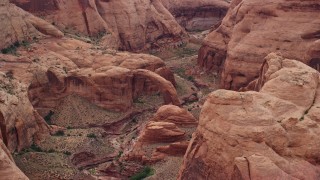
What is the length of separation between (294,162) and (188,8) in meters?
78.6

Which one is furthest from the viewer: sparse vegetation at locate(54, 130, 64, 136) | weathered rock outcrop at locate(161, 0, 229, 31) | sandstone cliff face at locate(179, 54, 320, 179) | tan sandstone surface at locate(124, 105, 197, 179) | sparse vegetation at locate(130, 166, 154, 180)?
weathered rock outcrop at locate(161, 0, 229, 31)

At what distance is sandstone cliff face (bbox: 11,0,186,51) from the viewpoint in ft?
240

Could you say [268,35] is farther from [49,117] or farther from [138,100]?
[49,117]

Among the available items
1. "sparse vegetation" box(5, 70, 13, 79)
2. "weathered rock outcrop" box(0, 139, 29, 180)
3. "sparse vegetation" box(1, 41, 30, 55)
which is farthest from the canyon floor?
"weathered rock outcrop" box(0, 139, 29, 180)

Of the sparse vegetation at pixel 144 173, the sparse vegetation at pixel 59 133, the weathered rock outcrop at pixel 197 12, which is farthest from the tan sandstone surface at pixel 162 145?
the weathered rock outcrop at pixel 197 12

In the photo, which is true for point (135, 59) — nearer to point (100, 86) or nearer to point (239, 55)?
point (100, 86)

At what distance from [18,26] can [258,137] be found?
43010 millimetres

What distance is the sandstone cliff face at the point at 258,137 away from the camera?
2688 cm

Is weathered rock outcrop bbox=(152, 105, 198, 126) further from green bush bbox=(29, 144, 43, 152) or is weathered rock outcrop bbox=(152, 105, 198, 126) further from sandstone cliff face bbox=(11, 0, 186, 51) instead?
sandstone cliff face bbox=(11, 0, 186, 51)

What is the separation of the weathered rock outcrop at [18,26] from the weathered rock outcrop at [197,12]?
38.9 m

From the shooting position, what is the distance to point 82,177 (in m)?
42.9

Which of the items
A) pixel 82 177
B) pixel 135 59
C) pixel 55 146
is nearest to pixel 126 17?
pixel 135 59

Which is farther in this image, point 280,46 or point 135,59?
point 135,59

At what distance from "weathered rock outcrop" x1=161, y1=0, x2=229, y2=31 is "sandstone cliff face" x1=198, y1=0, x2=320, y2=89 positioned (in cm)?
3816
